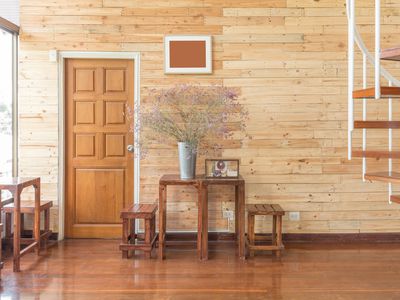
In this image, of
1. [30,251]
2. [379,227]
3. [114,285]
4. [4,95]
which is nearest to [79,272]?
[114,285]

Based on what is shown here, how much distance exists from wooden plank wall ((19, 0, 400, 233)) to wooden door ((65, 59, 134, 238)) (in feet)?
0.60

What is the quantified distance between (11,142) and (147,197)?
1.64m

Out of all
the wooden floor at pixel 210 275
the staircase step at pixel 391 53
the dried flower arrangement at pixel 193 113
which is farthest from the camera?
the dried flower arrangement at pixel 193 113

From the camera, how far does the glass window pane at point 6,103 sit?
4363mm

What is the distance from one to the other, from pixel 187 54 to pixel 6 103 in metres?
2.06

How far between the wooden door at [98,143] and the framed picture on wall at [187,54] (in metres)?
0.46

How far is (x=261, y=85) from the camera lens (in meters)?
4.50

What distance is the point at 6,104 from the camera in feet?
14.5

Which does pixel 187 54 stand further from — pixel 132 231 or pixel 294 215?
pixel 294 215

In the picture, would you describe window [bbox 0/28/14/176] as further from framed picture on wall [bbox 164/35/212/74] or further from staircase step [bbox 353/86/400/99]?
staircase step [bbox 353/86/400/99]

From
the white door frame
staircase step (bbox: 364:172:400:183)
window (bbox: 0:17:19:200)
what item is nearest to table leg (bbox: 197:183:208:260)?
the white door frame

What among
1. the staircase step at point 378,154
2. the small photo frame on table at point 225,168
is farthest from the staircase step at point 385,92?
the small photo frame on table at point 225,168

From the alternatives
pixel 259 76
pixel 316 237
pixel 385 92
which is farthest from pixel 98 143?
pixel 385 92

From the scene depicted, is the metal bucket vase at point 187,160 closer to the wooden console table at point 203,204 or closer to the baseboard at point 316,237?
the wooden console table at point 203,204
